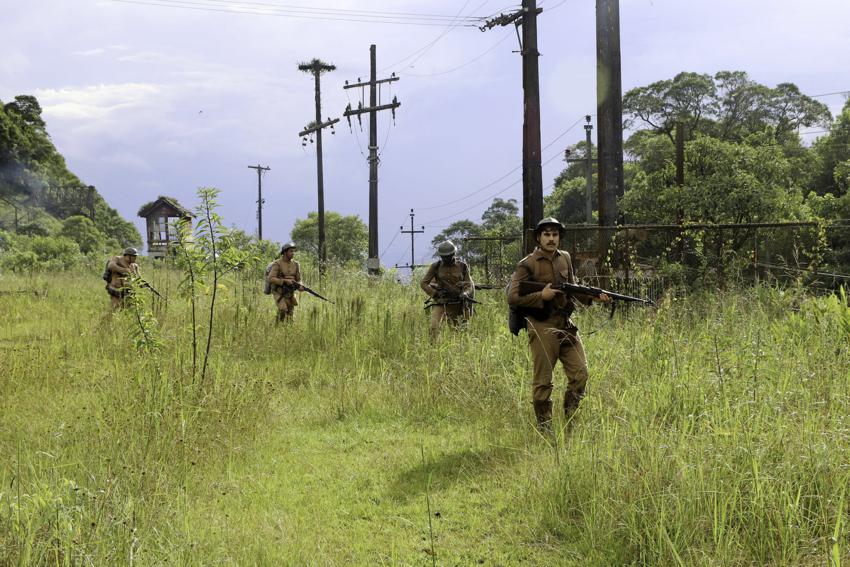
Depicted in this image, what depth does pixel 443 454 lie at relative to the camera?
5.29 m

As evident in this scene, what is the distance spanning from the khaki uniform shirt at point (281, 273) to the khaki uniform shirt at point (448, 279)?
2847mm

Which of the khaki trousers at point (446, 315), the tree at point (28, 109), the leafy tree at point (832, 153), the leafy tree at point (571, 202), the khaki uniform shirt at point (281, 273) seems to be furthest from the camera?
the tree at point (28, 109)

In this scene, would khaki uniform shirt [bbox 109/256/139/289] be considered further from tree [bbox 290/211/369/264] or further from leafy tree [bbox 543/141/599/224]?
tree [bbox 290/211/369/264]

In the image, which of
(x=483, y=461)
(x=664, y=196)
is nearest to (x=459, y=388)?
(x=483, y=461)

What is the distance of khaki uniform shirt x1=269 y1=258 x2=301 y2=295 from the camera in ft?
35.5

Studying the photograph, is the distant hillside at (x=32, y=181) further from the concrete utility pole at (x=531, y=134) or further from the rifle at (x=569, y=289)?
the rifle at (x=569, y=289)

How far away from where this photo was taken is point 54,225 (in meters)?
46.2

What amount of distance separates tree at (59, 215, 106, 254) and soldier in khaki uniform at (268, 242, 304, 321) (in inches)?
1535

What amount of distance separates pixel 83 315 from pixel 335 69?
18.0 meters

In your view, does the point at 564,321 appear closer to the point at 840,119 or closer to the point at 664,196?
the point at 664,196

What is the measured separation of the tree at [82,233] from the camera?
1772 inches

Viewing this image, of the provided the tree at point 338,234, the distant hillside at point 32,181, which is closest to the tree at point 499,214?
the tree at point 338,234

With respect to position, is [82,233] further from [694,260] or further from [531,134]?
[694,260]

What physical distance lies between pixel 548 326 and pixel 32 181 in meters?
50.1
